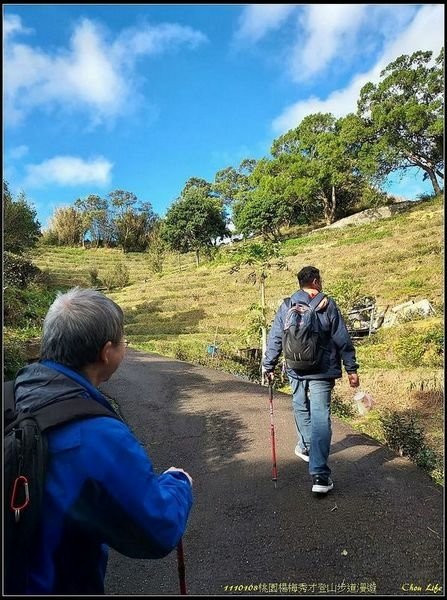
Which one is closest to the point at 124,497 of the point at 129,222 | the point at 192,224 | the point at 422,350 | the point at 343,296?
the point at 422,350

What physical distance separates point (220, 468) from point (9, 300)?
460cm

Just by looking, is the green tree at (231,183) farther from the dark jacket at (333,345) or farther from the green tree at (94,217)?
the dark jacket at (333,345)

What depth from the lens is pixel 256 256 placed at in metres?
8.38

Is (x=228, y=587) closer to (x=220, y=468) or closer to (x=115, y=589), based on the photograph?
(x=115, y=589)

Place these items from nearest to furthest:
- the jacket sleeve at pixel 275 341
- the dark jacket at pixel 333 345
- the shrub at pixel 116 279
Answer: the dark jacket at pixel 333 345, the jacket sleeve at pixel 275 341, the shrub at pixel 116 279

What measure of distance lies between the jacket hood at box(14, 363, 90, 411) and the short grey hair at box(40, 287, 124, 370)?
0.07m

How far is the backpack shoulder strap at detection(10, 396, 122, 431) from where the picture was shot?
3.79ft

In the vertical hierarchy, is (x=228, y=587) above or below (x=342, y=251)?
below

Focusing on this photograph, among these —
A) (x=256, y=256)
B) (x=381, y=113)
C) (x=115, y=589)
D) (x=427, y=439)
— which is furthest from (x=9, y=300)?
(x=381, y=113)

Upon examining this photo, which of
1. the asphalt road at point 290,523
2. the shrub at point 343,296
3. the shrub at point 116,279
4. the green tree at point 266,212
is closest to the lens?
the asphalt road at point 290,523

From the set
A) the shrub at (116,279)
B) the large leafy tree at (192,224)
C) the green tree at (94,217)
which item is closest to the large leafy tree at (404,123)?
the large leafy tree at (192,224)

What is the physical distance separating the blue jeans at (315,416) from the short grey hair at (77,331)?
2.54 m

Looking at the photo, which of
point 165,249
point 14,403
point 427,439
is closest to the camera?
point 14,403

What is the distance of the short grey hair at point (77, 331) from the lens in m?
1.38
